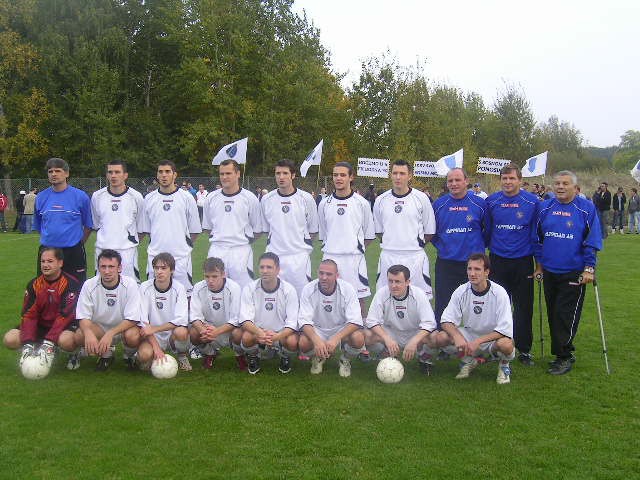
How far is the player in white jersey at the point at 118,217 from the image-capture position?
7.50 metres

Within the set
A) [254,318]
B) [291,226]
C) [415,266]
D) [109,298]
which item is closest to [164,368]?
[109,298]

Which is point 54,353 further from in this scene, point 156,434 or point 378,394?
point 378,394

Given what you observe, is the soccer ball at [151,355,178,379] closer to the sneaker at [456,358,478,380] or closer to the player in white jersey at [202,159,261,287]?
the player in white jersey at [202,159,261,287]

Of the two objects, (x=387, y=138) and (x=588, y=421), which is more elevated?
(x=387, y=138)

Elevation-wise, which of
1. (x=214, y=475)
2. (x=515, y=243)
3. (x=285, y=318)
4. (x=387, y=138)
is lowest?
(x=214, y=475)

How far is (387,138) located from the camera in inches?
1495

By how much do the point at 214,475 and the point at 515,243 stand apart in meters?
4.31

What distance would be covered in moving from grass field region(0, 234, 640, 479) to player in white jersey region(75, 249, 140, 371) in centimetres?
44

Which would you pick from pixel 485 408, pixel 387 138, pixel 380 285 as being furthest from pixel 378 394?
pixel 387 138

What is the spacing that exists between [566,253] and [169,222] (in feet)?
15.2

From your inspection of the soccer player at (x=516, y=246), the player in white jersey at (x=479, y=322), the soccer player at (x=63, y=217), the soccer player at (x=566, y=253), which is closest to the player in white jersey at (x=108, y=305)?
the soccer player at (x=63, y=217)

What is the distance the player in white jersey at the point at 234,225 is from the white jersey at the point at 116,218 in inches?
39.5

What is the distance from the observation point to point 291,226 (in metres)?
7.34

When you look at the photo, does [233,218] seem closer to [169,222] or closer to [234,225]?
[234,225]
